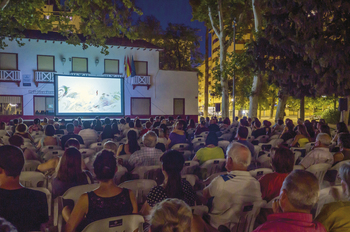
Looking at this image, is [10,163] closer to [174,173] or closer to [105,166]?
[105,166]

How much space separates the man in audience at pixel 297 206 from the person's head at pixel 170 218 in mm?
737

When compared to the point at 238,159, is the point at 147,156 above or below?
A: below

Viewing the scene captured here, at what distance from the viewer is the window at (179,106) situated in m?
23.9

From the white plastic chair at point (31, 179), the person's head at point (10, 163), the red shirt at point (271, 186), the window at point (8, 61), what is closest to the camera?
the person's head at point (10, 163)

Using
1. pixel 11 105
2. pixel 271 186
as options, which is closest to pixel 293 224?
pixel 271 186

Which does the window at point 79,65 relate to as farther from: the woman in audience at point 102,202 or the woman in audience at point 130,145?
the woman in audience at point 102,202

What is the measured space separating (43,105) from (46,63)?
320cm

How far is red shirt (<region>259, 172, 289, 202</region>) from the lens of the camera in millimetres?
3072

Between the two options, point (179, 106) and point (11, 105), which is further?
point (179, 106)

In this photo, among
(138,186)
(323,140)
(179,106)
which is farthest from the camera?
(179,106)

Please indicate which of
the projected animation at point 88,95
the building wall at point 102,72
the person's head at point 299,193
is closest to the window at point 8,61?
the building wall at point 102,72

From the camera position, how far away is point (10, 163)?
2.49 meters

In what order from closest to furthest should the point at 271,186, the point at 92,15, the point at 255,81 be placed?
1. the point at 271,186
2. the point at 92,15
3. the point at 255,81

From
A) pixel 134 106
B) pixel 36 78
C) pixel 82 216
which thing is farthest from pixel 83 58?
pixel 82 216
